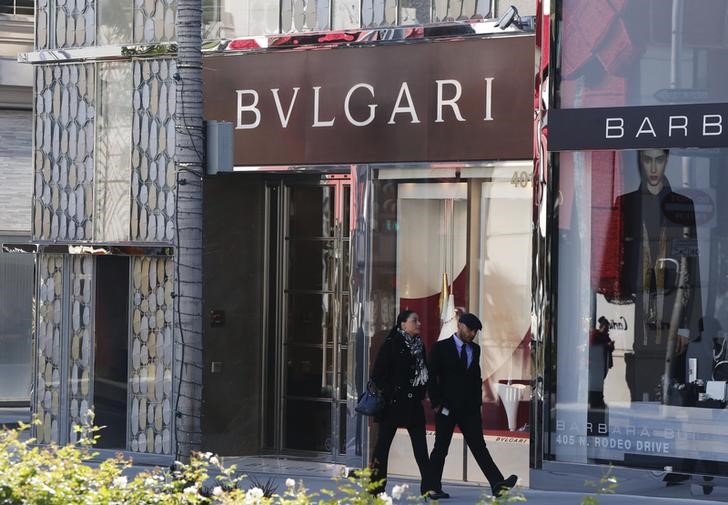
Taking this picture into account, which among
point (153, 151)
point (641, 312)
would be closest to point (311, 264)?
point (153, 151)

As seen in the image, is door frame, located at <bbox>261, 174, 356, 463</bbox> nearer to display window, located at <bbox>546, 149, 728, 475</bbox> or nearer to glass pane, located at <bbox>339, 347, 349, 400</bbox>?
glass pane, located at <bbox>339, 347, 349, 400</bbox>

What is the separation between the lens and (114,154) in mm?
16719

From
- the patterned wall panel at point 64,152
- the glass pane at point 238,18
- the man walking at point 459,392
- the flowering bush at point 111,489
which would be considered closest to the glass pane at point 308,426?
the patterned wall panel at point 64,152

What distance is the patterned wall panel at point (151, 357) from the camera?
1631 centimetres

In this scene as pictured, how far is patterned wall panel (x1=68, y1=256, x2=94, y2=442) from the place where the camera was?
1694 centimetres

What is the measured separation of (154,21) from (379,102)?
2.98 meters

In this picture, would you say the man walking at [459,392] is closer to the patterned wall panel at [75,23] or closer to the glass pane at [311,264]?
the glass pane at [311,264]

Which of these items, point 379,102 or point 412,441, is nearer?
point 412,441

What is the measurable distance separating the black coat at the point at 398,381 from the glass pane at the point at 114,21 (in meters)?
5.47

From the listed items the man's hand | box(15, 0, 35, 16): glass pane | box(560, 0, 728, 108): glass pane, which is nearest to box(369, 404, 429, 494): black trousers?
the man's hand

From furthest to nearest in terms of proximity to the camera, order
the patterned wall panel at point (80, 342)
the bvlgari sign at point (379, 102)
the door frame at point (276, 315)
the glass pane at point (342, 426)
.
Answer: the patterned wall panel at point (80, 342) → the door frame at point (276, 315) → the glass pane at point (342, 426) → the bvlgari sign at point (379, 102)

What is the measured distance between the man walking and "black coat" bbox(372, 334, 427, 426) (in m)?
0.18

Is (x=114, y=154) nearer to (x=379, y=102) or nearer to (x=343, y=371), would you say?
(x=379, y=102)

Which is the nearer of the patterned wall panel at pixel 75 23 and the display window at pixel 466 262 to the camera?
the display window at pixel 466 262
